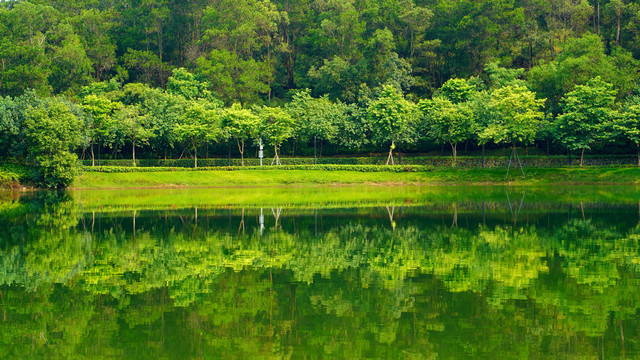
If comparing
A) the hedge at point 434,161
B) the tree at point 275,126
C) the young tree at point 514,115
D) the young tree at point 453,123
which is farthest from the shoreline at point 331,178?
the tree at point 275,126

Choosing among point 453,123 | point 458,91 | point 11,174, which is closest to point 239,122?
point 453,123

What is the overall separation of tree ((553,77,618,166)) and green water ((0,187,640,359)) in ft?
108

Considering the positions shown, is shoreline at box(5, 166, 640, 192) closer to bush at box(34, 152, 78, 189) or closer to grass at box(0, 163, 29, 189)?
grass at box(0, 163, 29, 189)

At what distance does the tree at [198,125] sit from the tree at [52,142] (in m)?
11.6

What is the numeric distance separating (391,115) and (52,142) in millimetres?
31905

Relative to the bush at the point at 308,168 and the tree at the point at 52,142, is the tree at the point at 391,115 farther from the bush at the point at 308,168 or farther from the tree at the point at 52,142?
the tree at the point at 52,142

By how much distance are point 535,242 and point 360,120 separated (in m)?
51.0

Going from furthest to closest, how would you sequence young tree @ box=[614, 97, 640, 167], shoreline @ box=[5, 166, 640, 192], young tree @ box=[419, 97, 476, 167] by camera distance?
young tree @ box=[419, 97, 476, 167]
young tree @ box=[614, 97, 640, 167]
shoreline @ box=[5, 166, 640, 192]

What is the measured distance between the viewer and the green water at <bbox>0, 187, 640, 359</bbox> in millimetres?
9562

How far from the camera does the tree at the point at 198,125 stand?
62531 mm

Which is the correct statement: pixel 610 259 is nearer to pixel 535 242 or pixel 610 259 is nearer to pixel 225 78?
pixel 535 242

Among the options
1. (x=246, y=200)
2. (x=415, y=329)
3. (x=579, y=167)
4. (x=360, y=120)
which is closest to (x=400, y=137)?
(x=360, y=120)

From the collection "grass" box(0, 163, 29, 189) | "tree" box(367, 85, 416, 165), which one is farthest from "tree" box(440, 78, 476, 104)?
"grass" box(0, 163, 29, 189)

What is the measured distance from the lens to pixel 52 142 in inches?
2003
